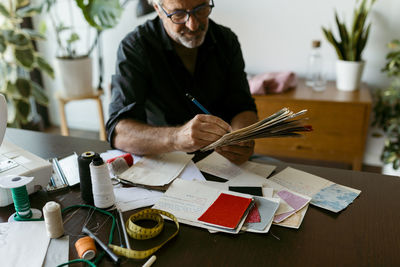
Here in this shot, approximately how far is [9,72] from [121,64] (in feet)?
5.12

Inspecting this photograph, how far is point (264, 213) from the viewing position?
96 centimetres

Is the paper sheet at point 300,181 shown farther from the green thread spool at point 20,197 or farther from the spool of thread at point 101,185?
the green thread spool at point 20,197

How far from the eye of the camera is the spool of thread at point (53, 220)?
88 cm

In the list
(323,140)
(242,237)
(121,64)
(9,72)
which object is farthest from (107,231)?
(9,72)

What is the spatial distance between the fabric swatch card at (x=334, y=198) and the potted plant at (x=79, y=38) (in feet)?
6.23

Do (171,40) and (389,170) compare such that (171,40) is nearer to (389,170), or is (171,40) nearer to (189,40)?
(189,40)

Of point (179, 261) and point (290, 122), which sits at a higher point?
point (290, 122)

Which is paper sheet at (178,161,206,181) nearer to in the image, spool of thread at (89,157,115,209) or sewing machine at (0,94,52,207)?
spool of thread at (89,157,115,209)

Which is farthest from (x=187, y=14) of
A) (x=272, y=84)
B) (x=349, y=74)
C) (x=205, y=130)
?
(x=349, y=74)

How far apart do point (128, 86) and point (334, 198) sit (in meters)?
0.90

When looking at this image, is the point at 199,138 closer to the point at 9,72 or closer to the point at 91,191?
the point at 91,191

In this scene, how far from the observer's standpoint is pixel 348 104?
2.17 meters

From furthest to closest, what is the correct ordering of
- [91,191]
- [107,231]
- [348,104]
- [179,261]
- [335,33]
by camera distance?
[335,33] → [348,104] → [91,191] → [107,231] → [179,261]

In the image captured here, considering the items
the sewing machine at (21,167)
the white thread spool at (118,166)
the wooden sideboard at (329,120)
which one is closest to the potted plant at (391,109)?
the wooden sideboard at (329,120)
